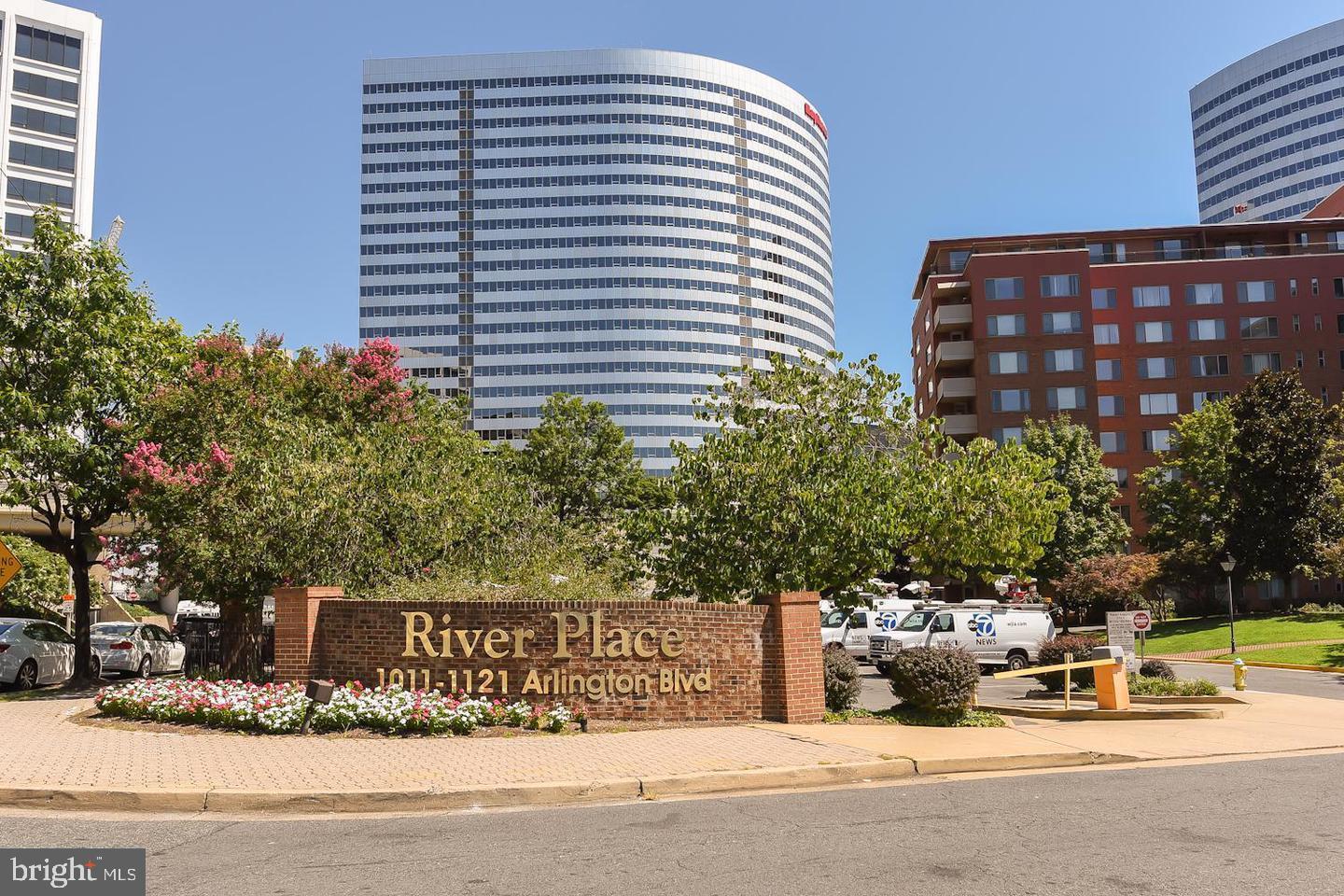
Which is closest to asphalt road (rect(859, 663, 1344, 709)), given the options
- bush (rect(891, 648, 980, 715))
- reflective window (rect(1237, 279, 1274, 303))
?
bush (rect(891, 648, 980, 715))

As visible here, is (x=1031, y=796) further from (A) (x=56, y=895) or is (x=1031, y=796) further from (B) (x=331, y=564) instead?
(B) (x=331, y=564)

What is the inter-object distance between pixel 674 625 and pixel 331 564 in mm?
6397

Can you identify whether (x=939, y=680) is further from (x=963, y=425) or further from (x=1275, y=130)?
(x=1275, y=130)

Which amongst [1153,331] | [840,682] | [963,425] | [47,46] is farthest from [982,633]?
[47,46]

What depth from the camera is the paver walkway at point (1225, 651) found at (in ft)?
114

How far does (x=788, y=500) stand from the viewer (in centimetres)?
1708

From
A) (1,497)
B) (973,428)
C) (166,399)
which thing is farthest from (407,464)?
(973,428)

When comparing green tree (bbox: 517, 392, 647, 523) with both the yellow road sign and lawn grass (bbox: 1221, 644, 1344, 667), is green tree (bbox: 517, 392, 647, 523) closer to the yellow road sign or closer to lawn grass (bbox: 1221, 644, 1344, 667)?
lawn grass (bbox: 1221, 644, 1344, 667)

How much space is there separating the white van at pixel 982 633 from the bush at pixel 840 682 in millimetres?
12455

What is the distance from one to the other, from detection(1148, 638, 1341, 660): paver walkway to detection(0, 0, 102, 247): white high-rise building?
285 feet

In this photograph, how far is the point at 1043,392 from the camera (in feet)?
217

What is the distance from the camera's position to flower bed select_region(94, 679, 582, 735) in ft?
41.0

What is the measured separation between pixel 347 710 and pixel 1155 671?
616 inches

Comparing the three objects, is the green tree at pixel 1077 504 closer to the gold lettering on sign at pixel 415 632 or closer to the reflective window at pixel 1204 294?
the reflective window at pixel 1204 294
